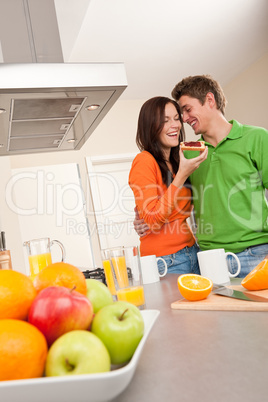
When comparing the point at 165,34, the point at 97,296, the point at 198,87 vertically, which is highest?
the point at 165,34

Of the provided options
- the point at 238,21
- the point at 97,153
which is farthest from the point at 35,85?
the point at 97,153

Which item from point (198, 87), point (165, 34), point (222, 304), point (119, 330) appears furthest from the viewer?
point (165, 34)

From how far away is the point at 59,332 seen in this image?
1.77ft

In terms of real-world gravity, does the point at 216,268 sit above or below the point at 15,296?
below

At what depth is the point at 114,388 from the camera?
1.50 feet

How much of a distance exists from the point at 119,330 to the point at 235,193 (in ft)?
5.07

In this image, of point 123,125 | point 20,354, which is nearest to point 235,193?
point 20,354

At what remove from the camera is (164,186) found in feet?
6.21

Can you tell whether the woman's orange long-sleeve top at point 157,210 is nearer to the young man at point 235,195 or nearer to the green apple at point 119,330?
the young man at point 235,195

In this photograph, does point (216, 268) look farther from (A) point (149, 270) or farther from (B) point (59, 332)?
(B) point (59, 332)

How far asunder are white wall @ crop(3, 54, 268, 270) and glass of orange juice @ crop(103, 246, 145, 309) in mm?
3911

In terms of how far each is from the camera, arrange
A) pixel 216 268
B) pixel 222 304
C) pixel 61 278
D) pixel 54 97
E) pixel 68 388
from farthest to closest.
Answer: pixel 54 97 → pixel 216 268 → pixel 222 304 → pixel 61 278 → pixel 68 388

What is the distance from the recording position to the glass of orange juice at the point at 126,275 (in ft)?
3.30

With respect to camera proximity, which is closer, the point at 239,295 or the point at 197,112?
the point at 239,295
